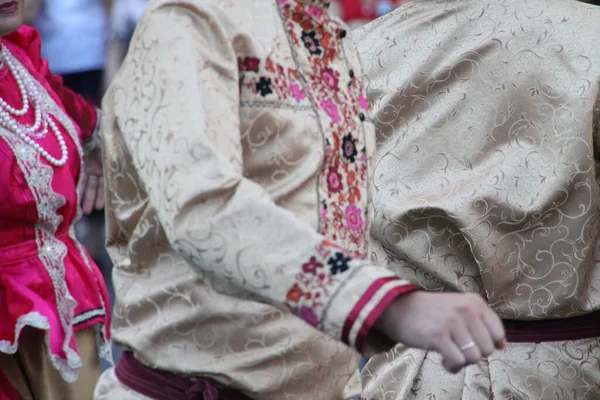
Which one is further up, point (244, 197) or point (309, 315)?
point (244, 197)

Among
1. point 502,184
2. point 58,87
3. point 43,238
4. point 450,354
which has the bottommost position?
point 43,238

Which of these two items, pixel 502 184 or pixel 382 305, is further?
pixel 502 184

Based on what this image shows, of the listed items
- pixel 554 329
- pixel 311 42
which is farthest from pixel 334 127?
pixel 554 329

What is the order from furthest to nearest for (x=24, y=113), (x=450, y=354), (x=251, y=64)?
(x=24, y=113) < (x=251, y=64) < (x=450, y=354)

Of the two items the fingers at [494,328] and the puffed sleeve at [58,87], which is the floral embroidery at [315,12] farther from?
the puffed sleeve at [58,87]

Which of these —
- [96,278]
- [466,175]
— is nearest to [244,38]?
[466,175]

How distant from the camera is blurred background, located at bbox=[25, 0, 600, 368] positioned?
223 inches

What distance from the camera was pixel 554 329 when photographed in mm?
2531

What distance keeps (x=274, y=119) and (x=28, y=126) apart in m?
1.49

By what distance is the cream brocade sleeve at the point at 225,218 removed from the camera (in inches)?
54.1

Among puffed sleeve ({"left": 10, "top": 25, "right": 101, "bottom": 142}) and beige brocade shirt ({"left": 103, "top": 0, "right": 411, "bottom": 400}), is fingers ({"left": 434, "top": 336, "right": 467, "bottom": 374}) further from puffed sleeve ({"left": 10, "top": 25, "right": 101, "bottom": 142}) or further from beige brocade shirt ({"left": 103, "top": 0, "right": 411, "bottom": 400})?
puffed sleeve ({"left": 10, "top": 25, "right": 101, "bottom": 142})

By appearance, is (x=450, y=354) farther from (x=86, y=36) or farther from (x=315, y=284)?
(x=86, y=36)

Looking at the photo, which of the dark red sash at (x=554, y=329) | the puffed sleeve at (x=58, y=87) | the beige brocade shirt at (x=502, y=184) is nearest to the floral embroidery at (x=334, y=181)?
the beige brocade shirt at (x=502, y=184)

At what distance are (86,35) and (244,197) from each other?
4.61 metres
